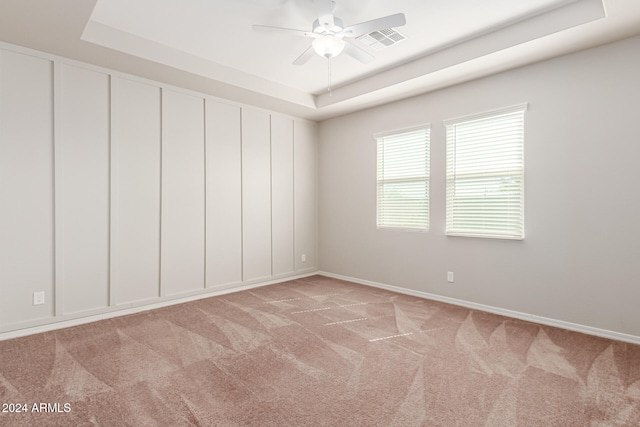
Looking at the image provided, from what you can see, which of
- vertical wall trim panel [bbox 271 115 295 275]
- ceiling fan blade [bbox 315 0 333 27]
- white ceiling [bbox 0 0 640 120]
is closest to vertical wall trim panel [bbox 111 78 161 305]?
white ceiling [bbox 0 0 640 120]

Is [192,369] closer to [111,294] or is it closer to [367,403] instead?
[367,403]

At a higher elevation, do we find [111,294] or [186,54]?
[186,54]

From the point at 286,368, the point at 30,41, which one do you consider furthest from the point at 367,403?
the point at 30,41

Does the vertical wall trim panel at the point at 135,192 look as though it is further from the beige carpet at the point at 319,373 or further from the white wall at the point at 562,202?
the white wall at the point at 562,202

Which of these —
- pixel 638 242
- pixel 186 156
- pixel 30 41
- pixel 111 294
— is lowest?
pixel 111 294

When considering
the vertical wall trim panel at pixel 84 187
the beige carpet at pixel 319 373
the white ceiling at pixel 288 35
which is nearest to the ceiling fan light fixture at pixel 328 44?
the white ceiling at pixel 288 35

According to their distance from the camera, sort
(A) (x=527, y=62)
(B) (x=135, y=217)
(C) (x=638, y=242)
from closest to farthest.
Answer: (C) (x=638, y=242) < (A) (x=527, y=62) < (B) (x=135, y=217)

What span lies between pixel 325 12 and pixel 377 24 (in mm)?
432

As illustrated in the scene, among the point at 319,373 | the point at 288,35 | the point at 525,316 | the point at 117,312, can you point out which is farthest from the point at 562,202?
the point at 117,312

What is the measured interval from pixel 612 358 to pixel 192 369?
3426mm

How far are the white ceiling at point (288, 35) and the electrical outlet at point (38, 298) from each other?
245cm

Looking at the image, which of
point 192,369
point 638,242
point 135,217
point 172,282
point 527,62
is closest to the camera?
point 192,369

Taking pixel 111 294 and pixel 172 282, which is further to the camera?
pixel 172 282

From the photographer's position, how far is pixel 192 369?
8.30 ft
